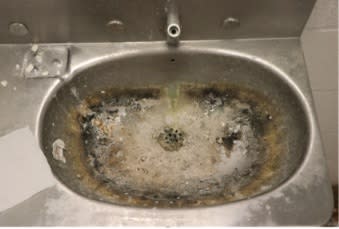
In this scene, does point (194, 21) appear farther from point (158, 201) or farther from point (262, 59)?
point (158, 201)

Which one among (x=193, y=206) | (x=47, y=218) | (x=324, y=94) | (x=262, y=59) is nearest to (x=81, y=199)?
(x=47, y=218)

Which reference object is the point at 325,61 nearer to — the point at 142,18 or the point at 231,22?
the point at 231,22

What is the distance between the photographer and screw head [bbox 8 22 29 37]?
0.74m

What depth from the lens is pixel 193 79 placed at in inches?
31.8

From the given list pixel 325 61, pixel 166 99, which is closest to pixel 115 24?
pixel 166 99

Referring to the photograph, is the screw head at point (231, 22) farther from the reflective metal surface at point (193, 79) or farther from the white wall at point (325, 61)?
the white wall at point (325, 61)

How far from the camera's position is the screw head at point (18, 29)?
2.44ft

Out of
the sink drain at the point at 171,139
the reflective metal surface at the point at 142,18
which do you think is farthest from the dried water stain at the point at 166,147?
the reflective metal surface at the point at 142,18

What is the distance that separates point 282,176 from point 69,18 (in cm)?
45

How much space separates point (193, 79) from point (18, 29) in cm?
34

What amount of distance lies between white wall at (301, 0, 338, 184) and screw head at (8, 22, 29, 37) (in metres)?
0.55

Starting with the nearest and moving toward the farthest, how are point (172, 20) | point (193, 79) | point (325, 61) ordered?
point (172, 20) < point (193, 79) < point (325, 61)

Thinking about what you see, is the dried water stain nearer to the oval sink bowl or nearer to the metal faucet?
the oval sink bowl

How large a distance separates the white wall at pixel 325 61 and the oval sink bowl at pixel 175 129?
0.57ft
